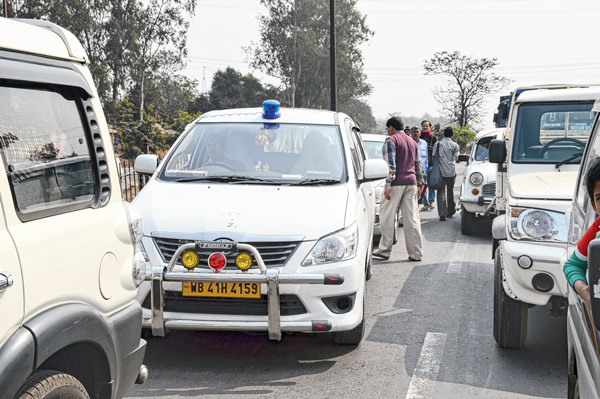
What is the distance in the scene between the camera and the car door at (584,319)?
2.47 meters

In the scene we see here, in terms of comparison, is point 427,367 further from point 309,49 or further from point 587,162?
point 309,49

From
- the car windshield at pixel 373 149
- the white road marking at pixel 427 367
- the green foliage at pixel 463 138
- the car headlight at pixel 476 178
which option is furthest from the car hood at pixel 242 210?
the green foliage at pixel 463 138

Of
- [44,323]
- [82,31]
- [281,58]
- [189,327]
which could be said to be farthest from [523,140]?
[281,58]

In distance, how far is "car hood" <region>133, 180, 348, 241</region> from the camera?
488cm

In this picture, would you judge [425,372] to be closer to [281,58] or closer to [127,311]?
[127,311]

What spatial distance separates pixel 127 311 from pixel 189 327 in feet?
4.86

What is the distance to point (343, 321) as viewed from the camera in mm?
4934

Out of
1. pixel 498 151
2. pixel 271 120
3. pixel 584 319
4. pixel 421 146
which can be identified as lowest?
pixel 421 146

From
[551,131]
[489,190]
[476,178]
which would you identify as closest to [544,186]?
[551,131]

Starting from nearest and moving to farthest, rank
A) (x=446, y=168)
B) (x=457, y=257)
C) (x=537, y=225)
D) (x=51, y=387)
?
(x=51, y=387) < (x=537, y=225) < (x=457, y=257) < (x=446, y=168)

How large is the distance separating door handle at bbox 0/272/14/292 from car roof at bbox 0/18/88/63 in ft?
2.59

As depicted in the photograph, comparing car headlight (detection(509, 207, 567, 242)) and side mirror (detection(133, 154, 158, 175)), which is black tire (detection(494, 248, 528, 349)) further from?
side mirror (detection(133, 154, 158, 175))

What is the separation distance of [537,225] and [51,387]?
3.40 m

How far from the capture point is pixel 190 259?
4781 millimetres
